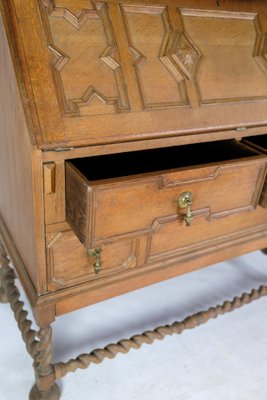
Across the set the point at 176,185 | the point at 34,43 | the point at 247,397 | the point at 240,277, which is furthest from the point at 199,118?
the point at 240,277

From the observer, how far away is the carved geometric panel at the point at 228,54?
2.41ft

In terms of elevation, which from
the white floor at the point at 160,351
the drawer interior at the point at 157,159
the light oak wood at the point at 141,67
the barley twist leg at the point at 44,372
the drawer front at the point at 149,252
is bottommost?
the white floor at the point at 160,351

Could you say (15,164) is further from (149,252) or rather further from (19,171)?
(149,252)

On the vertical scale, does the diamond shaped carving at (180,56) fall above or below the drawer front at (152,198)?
above

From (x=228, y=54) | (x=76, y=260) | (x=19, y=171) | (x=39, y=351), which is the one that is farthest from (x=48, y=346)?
(x=228, y=54)

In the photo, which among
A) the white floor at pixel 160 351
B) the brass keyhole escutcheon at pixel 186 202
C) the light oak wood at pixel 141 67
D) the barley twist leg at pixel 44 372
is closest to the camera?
the light oak wood at pixel 141 67

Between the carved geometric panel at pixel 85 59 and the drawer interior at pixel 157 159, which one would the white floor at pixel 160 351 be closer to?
the drawer interior at pixel 157 159

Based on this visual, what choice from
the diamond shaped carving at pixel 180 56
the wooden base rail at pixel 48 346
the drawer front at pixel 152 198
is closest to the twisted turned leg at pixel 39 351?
the wooden base rail at pixel 48 346

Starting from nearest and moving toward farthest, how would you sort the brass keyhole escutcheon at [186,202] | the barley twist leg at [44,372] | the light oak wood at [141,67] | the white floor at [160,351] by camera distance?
the light oak wood at [141,67], the brass keyhole escutcheon at [186,202], the barley twist leg at [44,372], the white floor at [160,351]

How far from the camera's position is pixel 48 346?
2.72ft

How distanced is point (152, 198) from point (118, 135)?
13 centimetres

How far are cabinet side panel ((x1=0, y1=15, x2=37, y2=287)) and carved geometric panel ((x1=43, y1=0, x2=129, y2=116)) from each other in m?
0.08

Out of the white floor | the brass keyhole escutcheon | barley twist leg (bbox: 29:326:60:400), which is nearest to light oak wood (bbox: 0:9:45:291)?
barley twist leg (bbox: 29:326:60:400)

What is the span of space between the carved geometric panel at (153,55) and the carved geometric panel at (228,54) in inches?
2.2
